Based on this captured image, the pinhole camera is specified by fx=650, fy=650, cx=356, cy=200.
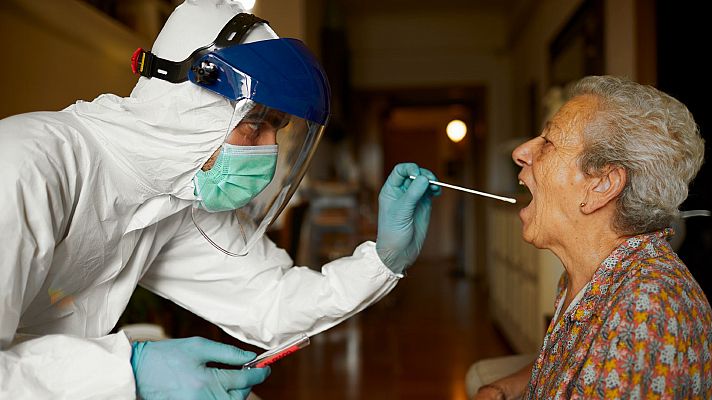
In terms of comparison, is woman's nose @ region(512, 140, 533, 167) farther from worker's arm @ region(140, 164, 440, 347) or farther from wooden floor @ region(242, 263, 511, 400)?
wooden floor @ region(242, 263, 511, 400)

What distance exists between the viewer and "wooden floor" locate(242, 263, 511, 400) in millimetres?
3174

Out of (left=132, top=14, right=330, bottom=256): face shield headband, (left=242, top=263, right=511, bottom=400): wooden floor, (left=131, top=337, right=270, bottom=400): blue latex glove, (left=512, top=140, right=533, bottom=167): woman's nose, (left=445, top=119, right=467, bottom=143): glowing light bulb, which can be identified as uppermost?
(left=445, top=119, right=467, bottom=143): glowing light bulb

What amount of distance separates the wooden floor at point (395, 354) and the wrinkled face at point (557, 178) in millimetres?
1935

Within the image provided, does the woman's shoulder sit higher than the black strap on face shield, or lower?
lower

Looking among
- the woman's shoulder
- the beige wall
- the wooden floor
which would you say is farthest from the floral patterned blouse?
the wooden floor

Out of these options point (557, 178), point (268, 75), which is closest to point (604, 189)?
point (557, 178)

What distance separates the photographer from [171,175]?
1197mm

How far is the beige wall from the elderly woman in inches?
45.3

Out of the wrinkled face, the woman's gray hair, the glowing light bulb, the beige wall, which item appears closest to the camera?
the woman's gray hair

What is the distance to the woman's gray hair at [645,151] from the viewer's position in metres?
1.15

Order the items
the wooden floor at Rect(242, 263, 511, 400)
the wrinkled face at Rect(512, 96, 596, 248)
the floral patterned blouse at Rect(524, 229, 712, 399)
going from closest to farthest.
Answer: the floral patterned blouse at Rect(524, 229, 712, 399) → the wrinkled face at Rect(512, 96, 596, 248) → the wooden floor at Rect(242, 263, 511, 400)

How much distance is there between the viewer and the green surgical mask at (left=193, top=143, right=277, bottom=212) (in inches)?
48.8

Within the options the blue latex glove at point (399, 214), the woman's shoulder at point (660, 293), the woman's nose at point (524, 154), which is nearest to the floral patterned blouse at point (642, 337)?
the woman's shoulder at point (660, 293)

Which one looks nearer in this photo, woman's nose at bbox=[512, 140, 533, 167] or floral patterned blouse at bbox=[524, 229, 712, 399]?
floral patterned blouse at bbox=[524, 229, 712, 399]
